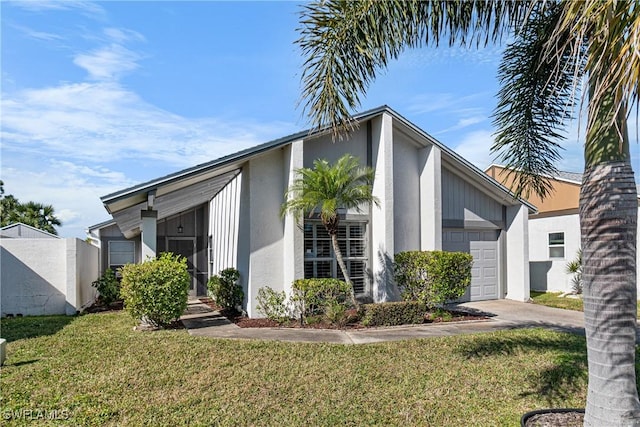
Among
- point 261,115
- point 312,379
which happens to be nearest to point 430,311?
point 312,379

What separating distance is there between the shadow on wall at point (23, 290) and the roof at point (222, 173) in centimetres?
343

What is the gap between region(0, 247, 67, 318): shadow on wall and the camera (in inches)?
475

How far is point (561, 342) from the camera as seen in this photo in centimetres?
827

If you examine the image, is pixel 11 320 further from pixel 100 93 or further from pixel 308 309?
pixel 308 309

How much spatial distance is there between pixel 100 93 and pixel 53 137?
230 centimetres

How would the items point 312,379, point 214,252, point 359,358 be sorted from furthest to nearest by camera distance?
point 214,252, point 359,358, point 312,379

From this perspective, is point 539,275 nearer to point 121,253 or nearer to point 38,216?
point 121,253

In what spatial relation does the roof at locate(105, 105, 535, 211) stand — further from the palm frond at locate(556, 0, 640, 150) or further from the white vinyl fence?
the white vinyl fence

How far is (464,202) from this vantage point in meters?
14.6

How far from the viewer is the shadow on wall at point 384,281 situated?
11.9 meters

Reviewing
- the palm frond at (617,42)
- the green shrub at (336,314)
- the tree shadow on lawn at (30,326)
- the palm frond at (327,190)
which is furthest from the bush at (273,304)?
the palm frond at (617,42)

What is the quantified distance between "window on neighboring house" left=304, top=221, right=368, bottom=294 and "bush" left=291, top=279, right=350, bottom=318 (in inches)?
54.8

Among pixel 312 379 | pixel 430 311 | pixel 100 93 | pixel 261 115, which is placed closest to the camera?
pixel 312 379

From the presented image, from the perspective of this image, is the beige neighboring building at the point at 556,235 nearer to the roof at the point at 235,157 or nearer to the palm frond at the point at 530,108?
the roof at the point at 235,157
